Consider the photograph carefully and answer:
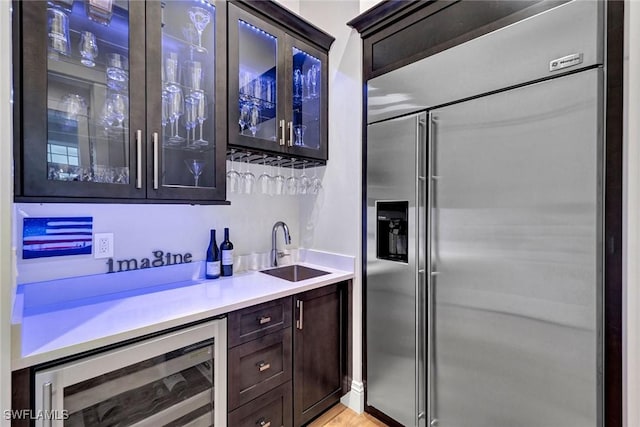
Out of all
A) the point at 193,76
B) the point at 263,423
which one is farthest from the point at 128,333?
the point at 193,76

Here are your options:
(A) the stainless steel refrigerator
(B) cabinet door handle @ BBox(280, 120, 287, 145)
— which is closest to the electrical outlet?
(B) cabinet door handle @ BBox(280, 120, 287, 145)

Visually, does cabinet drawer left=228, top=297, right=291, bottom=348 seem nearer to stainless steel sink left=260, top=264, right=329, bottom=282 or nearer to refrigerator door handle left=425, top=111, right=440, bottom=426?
stainless steel sink left=260, top=264, right=329, bottom=282

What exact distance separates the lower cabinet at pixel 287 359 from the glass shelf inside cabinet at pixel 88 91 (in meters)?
0.88

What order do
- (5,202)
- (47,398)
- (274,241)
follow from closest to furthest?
(5,202), (47,398), (274,241)

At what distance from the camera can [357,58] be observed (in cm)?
199

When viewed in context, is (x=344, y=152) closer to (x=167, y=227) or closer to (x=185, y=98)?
(x=185, y=98)

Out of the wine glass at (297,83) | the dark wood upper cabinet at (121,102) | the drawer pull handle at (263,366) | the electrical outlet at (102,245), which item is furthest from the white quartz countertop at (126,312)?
the wine glass at (297,83)

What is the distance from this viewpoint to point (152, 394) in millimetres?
1185

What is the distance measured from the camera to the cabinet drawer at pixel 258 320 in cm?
138

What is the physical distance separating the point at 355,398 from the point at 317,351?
49 centimetres

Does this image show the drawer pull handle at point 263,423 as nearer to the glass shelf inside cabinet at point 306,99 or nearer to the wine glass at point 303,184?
the wine glass at point 303,184

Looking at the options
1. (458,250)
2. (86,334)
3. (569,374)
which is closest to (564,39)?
(458,250)

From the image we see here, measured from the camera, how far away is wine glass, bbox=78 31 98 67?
1228 mm

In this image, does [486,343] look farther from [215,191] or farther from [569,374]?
[215,191]
